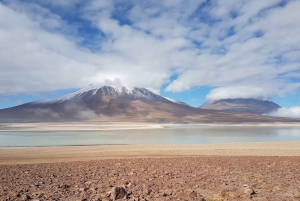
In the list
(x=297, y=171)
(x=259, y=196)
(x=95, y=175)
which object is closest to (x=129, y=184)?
(x=95, y=175)

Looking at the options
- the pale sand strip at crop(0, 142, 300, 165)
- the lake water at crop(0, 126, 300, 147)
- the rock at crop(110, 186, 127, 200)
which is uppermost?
the lake water at crop(0, 126, 300, 147)

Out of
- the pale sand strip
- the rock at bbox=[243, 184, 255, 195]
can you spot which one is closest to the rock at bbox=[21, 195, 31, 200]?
the rock at bbox=[243, 184, 255, 195]

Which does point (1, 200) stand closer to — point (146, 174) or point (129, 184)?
point (129, 184)

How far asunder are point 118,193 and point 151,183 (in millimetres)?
1675

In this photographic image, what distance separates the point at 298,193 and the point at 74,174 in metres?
7.23

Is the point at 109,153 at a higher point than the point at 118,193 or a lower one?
higher

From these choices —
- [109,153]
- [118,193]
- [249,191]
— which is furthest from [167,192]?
[109,153]

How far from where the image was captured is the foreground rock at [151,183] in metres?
7.13

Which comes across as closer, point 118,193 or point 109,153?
point 118,193

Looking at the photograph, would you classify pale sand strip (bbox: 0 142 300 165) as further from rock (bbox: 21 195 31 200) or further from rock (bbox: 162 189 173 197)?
rock (bbox: 162 189 173 197)

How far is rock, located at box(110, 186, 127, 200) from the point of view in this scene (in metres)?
7.00

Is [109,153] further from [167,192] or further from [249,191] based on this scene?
[249,191]

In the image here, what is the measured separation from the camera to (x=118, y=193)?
7.14 m

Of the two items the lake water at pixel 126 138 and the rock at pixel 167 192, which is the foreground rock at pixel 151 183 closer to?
the rock at pixel 167 192
